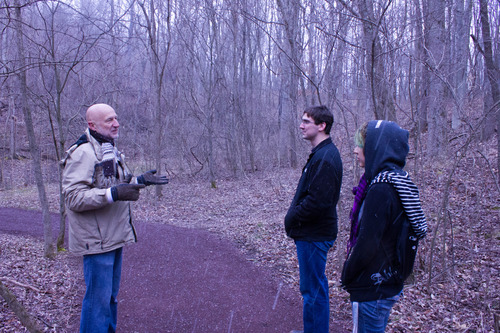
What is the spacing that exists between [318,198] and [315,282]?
0.80 m

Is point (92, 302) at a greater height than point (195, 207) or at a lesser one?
greater

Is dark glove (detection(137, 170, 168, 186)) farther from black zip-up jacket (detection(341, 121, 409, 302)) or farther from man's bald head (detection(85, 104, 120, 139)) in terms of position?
black zip-up jacket (detection(341, 121, 409, 302))

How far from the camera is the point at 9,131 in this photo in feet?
82.9

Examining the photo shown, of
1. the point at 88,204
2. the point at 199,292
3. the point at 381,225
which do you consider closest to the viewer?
the point at 381,225

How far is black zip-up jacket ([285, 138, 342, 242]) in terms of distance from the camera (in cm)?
307

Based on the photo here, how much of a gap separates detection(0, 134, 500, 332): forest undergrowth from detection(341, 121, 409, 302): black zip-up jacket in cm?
191

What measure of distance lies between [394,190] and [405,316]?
2.81m

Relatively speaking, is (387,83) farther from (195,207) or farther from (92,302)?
(195,207)

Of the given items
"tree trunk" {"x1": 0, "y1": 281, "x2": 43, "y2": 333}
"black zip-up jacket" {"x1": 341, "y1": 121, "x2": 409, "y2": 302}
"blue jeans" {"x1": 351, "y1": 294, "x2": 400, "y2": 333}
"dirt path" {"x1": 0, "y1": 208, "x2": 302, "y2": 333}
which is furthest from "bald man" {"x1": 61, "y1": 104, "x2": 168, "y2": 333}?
"blue jeans" {"x1": 351, "y1": 294, "x2": 400, "y2": 333}

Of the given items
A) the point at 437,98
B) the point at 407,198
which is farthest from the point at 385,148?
the point at 437,98

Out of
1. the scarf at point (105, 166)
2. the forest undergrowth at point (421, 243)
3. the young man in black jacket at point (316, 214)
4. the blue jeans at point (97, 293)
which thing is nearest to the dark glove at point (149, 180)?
the scarf at point (105, 166)

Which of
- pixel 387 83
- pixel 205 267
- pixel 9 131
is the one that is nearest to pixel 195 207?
pixel 205 267

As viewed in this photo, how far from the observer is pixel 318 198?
3.05 metres

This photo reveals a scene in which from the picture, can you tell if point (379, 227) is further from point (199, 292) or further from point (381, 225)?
point (199, 292)
